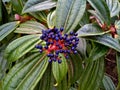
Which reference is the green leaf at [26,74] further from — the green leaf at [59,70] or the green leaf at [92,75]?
the green leaf at [92,75]

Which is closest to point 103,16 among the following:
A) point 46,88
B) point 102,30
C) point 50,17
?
point 102,30

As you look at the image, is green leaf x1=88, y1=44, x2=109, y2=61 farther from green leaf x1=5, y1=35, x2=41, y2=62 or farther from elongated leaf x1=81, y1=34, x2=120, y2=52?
green leaf x1=5, y1=35, x2=41, y2=62

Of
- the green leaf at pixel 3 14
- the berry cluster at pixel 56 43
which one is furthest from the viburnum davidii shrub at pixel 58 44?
the green leaf at pixel 3 14

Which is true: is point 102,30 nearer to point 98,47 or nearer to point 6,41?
point 98,47

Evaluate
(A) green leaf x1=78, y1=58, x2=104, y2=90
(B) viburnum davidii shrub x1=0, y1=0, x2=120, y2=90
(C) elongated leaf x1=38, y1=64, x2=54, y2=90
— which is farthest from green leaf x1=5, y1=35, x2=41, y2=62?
(A) green leaf x1=78, y1=58, x2=104, y2=90

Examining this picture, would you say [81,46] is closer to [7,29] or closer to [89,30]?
[89,30]
